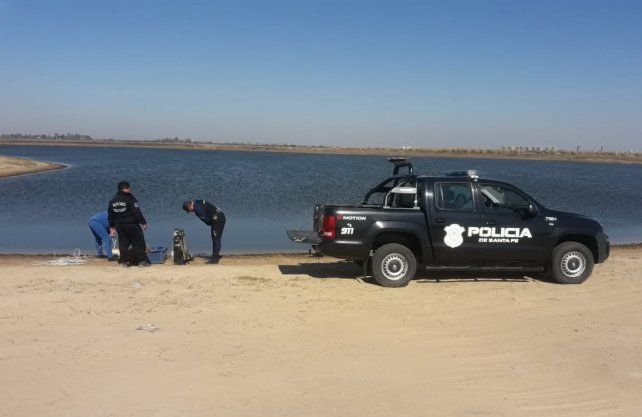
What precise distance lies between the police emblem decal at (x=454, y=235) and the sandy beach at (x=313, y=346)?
0.68m

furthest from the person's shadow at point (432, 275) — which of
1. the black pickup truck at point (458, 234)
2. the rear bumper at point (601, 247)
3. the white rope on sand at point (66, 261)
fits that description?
the white rope on sand at point (66, 261)

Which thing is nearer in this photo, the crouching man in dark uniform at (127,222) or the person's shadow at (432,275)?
the person's shadow at (432,275)

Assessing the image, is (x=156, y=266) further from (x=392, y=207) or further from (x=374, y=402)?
(x=374, y=402)

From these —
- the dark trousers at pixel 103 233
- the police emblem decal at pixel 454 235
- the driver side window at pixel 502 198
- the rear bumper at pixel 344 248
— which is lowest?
the dark trousers at pixel 103 233

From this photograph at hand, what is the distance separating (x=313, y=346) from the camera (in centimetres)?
630

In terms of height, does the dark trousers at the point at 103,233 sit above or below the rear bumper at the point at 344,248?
below

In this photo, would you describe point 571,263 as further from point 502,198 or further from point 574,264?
point 502,198

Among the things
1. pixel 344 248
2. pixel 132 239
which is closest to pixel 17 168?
pixel 132 239

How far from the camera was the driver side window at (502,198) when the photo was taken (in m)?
9.72

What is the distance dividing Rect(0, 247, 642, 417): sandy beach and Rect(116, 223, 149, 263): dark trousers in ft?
3.80

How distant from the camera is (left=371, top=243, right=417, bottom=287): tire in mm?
9203

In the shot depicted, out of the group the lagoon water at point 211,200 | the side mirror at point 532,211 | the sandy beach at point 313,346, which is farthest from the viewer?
the lagoon water at point 211,200

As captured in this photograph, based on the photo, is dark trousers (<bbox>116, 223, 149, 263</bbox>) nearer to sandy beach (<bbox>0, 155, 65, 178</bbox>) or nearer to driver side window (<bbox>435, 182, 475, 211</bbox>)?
driver side window (<bbox>435, 182, 475, 211</bbox>)

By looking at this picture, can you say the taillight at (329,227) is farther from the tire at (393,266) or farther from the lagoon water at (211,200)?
the lagoon water at (211,200)
